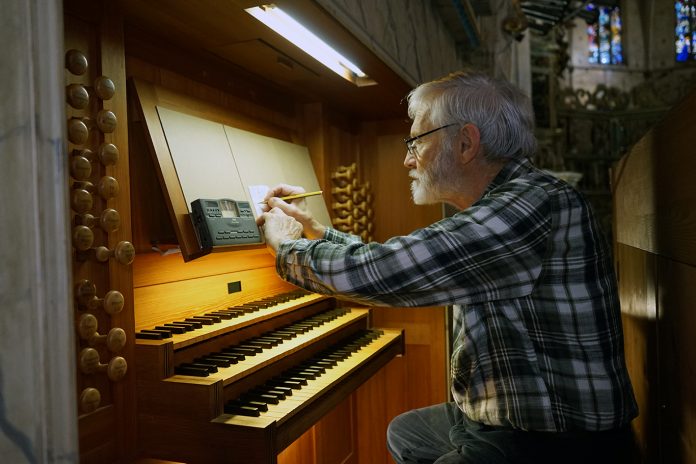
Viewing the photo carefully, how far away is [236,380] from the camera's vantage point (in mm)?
1933

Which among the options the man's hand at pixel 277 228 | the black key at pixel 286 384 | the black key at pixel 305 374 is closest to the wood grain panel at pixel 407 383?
the black key at pixel 305 374

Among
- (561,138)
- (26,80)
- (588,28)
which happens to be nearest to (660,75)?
(588,28)

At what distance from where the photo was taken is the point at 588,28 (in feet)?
58.5

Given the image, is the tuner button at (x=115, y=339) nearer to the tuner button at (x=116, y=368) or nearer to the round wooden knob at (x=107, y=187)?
the tuner button at (x=116, y=368)

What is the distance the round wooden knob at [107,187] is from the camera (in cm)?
163

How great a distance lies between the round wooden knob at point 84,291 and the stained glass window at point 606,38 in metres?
19.2

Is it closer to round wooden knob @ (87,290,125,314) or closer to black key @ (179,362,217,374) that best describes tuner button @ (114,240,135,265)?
round wooden knob @ (87,290,125,314)

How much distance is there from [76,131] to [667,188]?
1.63 metres

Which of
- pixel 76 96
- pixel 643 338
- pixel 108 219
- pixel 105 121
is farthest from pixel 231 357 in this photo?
pixel 643 338

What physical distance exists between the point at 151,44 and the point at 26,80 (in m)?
1.28

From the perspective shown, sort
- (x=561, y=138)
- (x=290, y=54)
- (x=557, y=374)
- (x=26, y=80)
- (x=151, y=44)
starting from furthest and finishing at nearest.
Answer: (x=561, y=138)
(x=290, y=54)
(x=151, y=44)
(x=557, y=374)
(x=26, y=80)

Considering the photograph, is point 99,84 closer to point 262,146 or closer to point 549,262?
point 262,146

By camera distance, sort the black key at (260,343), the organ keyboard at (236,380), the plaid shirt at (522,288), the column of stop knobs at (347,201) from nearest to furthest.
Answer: the plaid shirt at (522,288), the organ keyboard at (236,380), the black key at (260,343), the column of stop knobs at (347,201)

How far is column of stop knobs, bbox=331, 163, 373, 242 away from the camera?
3525mm
